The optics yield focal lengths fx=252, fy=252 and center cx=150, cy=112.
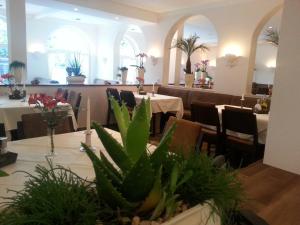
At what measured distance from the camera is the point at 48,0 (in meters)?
5.21

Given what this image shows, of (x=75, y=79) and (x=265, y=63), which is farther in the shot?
(x=265, y=63)

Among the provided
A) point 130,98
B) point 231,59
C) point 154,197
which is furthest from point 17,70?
point 154,197

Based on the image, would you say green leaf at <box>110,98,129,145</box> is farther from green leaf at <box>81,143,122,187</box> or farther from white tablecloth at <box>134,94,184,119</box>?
white tablecloth at <box>134,94,184,119</box>

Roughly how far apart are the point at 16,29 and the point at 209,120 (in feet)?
12.8

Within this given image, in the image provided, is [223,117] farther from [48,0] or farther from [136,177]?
[48,0]

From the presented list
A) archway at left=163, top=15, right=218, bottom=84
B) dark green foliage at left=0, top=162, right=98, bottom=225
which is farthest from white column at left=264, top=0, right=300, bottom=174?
archway at left=163, top=15, right=218, bottom=84

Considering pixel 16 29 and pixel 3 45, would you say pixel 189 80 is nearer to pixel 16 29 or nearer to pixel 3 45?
pixel 16 29

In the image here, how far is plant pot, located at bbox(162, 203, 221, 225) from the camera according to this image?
2.23 ft

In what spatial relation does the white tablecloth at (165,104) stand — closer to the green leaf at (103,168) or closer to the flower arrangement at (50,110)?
the flower arrangement at (50,110)

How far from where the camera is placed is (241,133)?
3100 millimetres

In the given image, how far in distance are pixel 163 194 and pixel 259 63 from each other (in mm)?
12115

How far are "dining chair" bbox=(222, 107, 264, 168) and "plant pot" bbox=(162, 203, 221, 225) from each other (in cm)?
221

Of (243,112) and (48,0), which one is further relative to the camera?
(48,0)

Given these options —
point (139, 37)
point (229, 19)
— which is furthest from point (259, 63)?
point (229, 19)
